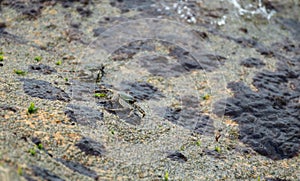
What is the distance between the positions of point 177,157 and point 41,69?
299 centimetres

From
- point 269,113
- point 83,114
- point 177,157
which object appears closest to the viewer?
point 177,157

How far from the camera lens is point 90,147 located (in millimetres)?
5844

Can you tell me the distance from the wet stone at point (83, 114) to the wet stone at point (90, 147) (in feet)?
1.39

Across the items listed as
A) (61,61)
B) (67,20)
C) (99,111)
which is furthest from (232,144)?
(67,20)

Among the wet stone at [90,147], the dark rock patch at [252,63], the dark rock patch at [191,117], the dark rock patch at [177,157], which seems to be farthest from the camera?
the dark rock patch at [252,63]

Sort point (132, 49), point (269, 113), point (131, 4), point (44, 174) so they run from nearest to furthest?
point (44, 174) < point (269, 113) < point (132, 49) < point (131, 4)

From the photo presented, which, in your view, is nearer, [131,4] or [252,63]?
[252,63]

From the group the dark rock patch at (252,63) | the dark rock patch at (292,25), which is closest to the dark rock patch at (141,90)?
the dark rock patch at (252,63)

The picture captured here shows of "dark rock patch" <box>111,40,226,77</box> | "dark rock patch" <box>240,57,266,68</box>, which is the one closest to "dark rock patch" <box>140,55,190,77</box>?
"dark rock patch" <box>111,40,226,77</box>

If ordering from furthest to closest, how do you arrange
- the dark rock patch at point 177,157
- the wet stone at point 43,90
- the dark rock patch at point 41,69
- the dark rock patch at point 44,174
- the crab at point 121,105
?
1. the dark rock patch at point 41,69
2. the crab at point 121,105
3. the wet stone at point 43,90
4. the dark rock patch at point 177,157
5. the dark rock patch at point 44,174

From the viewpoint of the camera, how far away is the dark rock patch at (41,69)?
7.45 meters

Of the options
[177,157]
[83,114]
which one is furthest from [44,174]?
[177,157]

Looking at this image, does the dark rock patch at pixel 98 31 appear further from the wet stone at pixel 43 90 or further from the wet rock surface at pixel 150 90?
the wet stone at pixel 43 90

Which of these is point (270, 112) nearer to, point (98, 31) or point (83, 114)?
point (83, 114)
